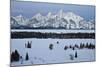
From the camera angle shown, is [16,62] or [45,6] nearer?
[16,62]

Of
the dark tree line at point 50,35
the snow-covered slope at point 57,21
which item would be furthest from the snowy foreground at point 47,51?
the snow-covered slope at point 57,21

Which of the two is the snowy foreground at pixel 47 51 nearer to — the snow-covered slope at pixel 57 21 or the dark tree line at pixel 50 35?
the dark tree line at pixel 50 35

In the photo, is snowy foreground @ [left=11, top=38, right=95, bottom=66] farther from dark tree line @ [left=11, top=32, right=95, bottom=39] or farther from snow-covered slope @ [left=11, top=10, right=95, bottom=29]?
snow-covered slope @ [left=11, top=10, right=95, bottom=29]
